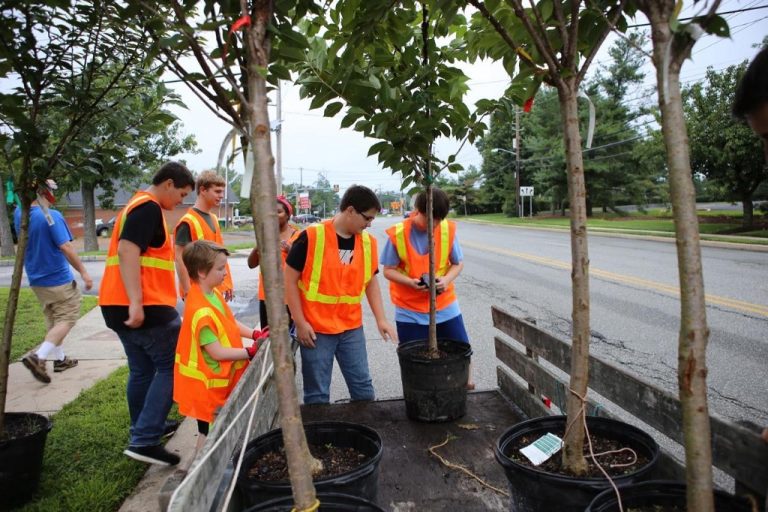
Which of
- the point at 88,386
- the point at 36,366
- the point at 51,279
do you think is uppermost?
the point at 51,279

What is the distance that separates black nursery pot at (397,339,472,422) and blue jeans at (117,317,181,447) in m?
1.59

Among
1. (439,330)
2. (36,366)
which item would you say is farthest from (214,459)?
(36,366)

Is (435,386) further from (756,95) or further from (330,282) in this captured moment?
(756,95)

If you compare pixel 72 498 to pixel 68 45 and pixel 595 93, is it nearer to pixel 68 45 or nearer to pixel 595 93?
pixel 68 45

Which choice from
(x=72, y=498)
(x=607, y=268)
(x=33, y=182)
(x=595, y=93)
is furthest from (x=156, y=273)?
(x=595, y=93)

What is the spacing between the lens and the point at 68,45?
9.95 ft

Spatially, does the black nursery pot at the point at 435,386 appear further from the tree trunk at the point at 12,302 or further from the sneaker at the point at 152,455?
the tree trunk at the point at 12,302

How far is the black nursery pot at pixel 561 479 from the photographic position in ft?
5.90

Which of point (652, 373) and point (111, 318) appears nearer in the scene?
point (111, 318)

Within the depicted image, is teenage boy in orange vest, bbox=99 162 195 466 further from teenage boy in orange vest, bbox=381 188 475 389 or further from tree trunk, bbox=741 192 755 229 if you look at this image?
tree trunk, bbox=741 192 755 229

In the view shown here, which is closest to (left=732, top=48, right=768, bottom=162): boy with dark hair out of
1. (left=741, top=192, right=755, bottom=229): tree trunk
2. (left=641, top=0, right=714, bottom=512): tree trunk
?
(left=641, top=0, right=714, bottom=512): tree trunk

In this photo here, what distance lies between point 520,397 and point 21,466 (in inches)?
117

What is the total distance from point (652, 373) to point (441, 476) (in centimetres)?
359

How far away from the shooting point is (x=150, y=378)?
3771 mm
